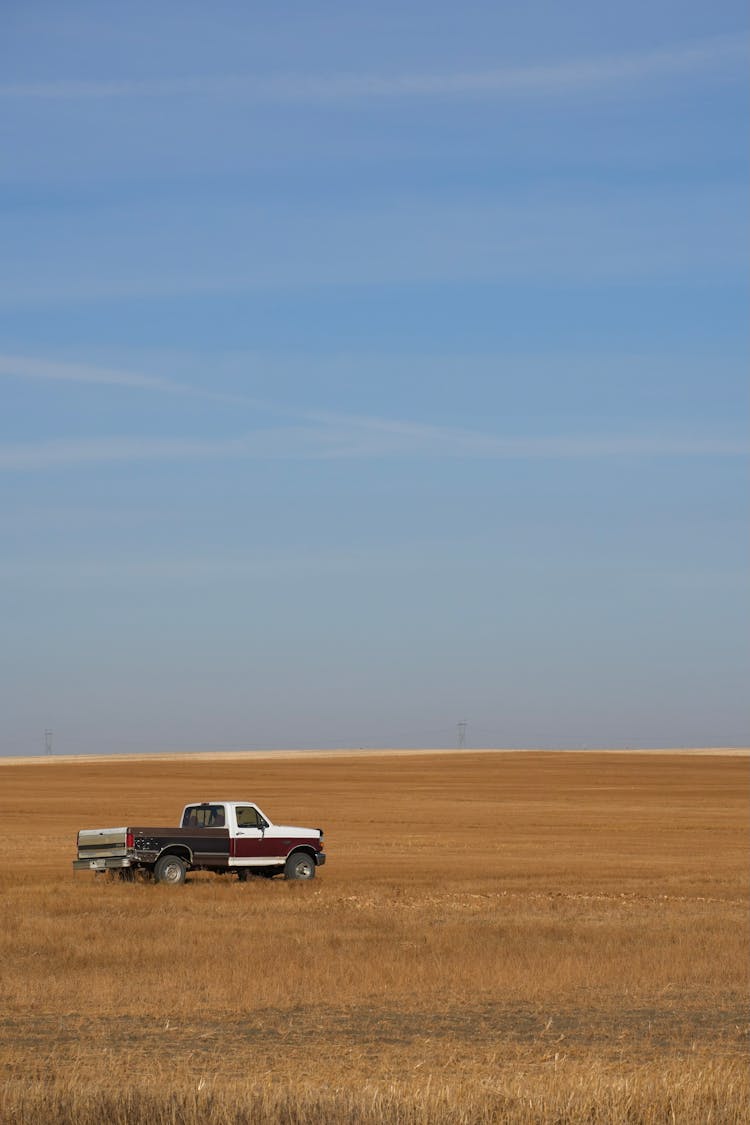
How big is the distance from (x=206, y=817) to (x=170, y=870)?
1.97 meters

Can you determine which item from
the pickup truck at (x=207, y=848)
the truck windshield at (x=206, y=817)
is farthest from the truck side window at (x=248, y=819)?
the truck windshield at (x=206, y=817)

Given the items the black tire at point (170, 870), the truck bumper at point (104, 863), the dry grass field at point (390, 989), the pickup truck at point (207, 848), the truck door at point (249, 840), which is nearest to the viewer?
the dry grass field at point (390, 989)

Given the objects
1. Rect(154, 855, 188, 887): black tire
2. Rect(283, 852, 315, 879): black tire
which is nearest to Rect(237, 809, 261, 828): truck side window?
Rect(283, 852, 315, 879): black tire

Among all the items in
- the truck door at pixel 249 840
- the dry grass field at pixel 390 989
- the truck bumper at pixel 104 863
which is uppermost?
the truck door at pixel 249 840

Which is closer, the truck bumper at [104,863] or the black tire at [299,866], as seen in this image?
the truck bumper at [104,863]

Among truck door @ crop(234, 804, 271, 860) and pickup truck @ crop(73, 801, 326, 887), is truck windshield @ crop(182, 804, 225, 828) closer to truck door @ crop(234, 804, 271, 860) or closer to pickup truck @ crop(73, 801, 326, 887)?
pickup truck @ crop(73, 801, 326, 887)

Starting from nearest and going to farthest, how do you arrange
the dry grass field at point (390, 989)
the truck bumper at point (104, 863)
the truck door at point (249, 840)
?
the dry grass field at point (390, 989)
the truck bumper at point (104, 863)
the truck door at point (249, 840)

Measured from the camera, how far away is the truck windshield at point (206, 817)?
35.3 m

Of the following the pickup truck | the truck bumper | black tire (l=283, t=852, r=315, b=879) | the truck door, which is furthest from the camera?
black tire (l=283, t=852, r=315, b=879)

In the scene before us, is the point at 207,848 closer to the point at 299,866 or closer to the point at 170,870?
the point at 170,870

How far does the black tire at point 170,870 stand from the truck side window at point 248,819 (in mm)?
1823

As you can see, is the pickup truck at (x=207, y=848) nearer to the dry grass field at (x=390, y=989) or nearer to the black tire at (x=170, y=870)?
the black tire at (x=170, y=870)

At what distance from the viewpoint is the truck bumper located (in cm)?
3338

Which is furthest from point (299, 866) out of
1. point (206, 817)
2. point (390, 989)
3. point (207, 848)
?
point (390, 989)
